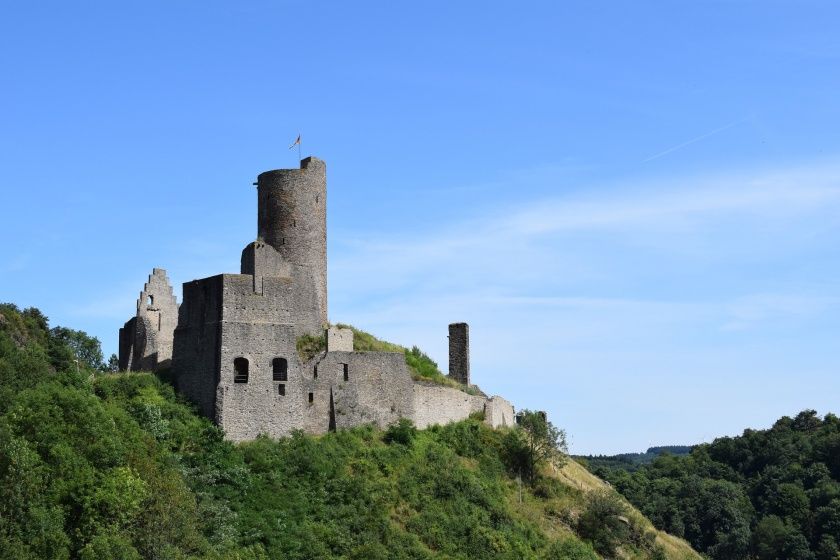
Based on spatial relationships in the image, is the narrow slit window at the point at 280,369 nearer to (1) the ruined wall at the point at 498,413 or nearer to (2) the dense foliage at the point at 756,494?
(1) the ruined wall at the point at 498,413

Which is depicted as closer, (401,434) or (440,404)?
(401,434)

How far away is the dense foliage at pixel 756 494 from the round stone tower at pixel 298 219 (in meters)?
51.8

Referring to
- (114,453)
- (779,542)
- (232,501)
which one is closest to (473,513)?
(232,501)

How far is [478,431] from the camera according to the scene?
178 feet

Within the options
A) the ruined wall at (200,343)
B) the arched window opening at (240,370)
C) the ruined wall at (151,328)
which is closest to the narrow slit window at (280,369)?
the arched window opening at (240,370)

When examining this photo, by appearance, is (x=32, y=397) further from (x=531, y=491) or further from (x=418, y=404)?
(x=531, y=491)

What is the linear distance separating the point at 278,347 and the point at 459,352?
1315 cm

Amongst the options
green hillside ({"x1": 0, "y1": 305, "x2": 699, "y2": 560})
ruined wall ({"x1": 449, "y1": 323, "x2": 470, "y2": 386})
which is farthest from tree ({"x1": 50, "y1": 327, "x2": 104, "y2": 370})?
ruined wall ({"x1": 449, "y1": 323, "x2": 470, "y2": 386})

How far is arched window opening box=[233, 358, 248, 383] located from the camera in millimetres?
47156

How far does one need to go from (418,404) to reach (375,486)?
6878mm

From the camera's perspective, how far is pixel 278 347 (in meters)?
47.9

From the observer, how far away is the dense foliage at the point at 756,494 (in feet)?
308

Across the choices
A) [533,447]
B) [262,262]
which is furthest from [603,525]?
[262,262]

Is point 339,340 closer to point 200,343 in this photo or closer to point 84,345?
point 200,343
